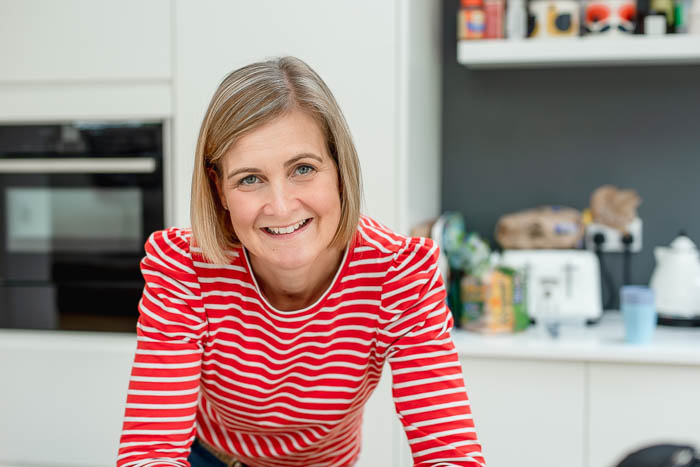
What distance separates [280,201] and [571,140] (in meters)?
1.69

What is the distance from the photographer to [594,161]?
246 cm

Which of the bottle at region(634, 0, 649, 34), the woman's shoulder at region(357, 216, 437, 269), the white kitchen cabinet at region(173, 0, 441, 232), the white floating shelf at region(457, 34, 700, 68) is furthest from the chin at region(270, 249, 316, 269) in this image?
the bottle at region(634, 0, 649, 34)

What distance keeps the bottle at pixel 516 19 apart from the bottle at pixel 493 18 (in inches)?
1.1

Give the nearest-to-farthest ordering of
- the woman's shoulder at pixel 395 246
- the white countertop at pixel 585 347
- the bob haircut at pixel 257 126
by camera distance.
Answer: the bob haircut at pixel 257 126 → the woman's shoulder at pixel 395 246 → the white countertop at pixel 585 347

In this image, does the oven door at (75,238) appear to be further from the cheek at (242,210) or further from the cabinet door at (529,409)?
the cheek at (242,210)

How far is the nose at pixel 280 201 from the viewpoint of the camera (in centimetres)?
100

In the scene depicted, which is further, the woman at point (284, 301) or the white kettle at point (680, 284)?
the white kettle at point (680, 284)

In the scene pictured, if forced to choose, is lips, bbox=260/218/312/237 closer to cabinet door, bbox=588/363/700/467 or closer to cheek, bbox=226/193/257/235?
cheek, bbox=226/193/257/235

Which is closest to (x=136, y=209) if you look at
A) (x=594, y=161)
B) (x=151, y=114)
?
(x=151, y=114)

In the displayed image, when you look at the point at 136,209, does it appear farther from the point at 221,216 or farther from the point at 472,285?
the point at 221,216

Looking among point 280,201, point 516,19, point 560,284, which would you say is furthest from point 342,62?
point 280,201

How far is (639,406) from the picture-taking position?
6.44 ft

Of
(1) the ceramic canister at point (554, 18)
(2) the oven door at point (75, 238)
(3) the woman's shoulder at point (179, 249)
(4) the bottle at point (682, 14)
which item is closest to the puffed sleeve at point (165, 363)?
(3) the woman's shoulder at point (179, 249)

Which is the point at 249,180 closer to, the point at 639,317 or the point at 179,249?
the point at 179,249
